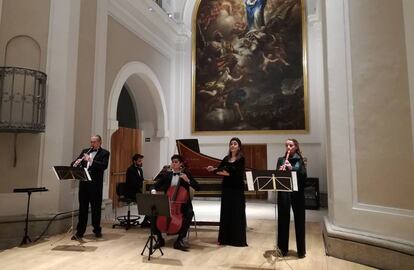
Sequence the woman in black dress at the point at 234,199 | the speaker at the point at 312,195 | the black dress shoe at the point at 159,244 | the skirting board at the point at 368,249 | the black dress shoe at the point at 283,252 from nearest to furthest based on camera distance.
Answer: the skirting board at the point at 368,249 < the black dress shoe at the point at 283,252 < the black dress shoe at the point at 159,244 < the woman in black dress at the point at 234,199 < the speaker at the point at 312,195

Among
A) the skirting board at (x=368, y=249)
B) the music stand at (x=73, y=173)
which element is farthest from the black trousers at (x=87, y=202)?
the skirting board at (x=368, y=249)

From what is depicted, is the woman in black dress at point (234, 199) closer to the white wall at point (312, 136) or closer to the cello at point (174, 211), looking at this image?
the cello at point (174, 211)

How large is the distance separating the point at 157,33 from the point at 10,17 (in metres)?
5.32

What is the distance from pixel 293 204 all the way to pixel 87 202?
10.7 feet

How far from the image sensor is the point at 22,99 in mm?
5777

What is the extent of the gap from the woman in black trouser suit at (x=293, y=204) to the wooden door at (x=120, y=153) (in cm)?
530

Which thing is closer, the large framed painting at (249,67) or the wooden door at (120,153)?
the wooden door at (120,153)

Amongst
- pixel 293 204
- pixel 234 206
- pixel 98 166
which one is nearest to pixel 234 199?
pixel 234 206

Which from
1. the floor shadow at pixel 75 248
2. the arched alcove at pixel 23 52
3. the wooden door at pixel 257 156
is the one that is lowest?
the floor shadow at pixel 75 248

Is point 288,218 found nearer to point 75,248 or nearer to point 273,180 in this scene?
point 273,180

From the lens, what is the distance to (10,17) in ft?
19.8

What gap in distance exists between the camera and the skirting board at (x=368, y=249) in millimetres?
3921

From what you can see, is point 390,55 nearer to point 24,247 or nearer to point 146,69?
point 24,247

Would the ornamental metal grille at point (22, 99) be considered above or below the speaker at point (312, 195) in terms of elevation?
above
